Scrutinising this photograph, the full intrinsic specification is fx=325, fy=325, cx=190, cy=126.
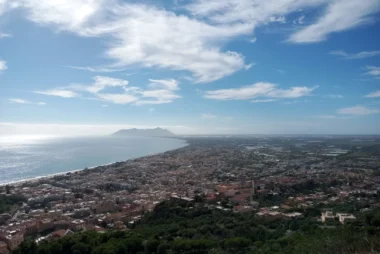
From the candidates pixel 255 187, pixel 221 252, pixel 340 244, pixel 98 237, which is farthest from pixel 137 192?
pixel 340 244

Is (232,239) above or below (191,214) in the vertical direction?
above

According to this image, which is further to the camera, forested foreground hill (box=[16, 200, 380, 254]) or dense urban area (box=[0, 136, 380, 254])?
dense urban area (box=[0, 136, 380, 254])

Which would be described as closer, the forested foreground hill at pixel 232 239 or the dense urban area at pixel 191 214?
the forested foreground hill at pixel 232 239

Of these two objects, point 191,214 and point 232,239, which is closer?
point 232,239
